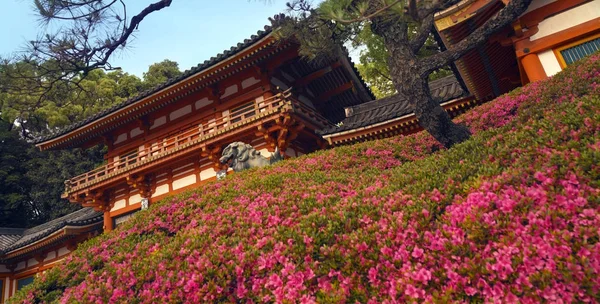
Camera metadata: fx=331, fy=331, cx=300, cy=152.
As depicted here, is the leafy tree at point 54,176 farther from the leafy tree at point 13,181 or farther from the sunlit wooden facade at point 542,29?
the sunlit wooden facade at point 542,29

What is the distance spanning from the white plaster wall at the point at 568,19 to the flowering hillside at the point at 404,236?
2.45 m

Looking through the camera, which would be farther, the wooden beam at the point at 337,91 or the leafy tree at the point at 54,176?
the leafy tree at the point at 54,176

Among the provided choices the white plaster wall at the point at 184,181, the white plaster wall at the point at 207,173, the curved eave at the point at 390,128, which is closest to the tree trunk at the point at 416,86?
the curved eave at the point at 390,128

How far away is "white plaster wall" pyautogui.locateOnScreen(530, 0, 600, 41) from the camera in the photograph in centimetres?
722

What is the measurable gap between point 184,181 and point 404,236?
1256 cm

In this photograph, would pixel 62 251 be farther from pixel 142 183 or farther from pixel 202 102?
pixel 202 102

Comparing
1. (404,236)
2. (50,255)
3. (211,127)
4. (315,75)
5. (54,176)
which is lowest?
(404,236)

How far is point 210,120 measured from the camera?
47.2 ft

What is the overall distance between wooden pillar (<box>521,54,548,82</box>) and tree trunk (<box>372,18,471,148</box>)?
2855mm

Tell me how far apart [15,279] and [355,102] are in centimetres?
2048

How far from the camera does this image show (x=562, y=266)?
7.45ft

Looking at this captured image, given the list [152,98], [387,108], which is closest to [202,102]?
[152,98]

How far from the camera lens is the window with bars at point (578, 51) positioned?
7258 mm

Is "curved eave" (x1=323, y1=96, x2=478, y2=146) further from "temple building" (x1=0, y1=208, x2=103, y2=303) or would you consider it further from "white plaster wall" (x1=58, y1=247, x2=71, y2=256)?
"white plaster wall" (x1=58, y1=247, x2=71, y2=256)
